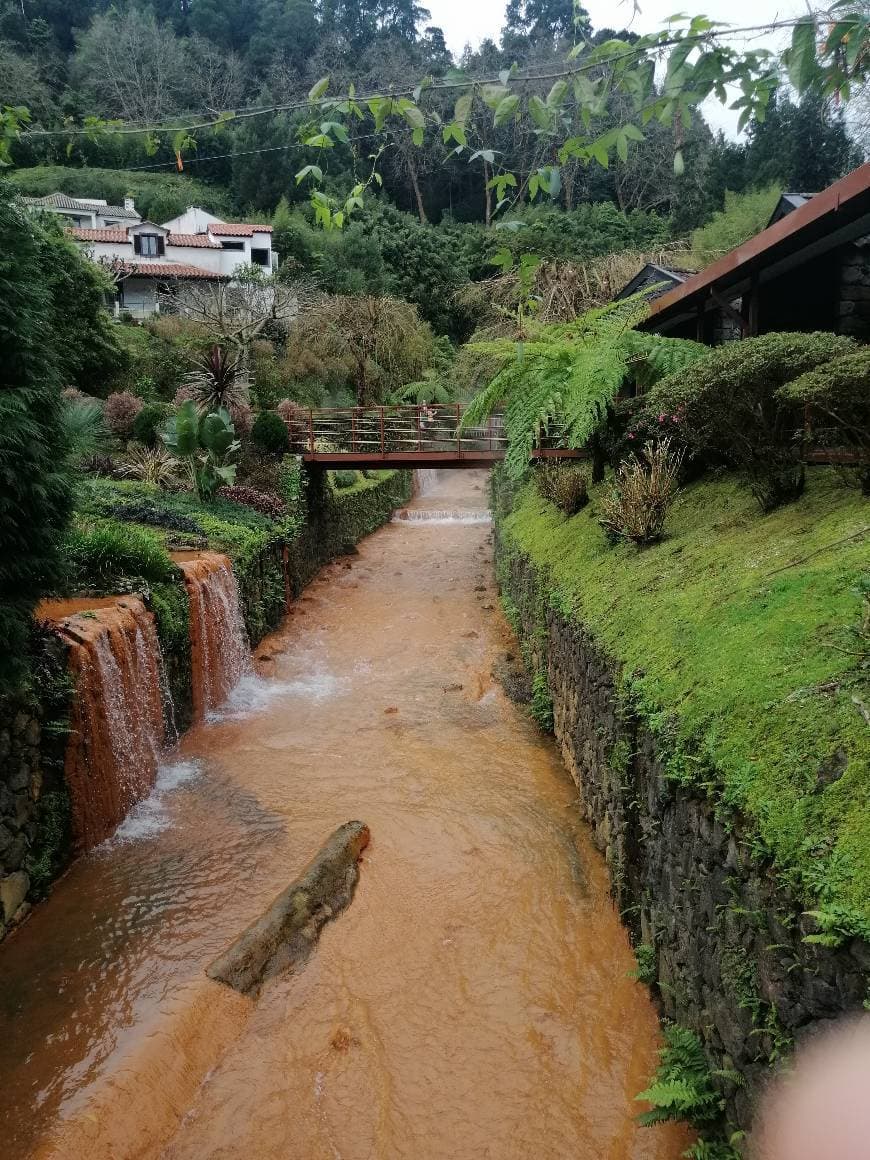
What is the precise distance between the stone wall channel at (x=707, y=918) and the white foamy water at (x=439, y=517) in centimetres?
1884

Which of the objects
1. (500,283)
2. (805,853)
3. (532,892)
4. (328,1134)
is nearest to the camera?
(805,853)

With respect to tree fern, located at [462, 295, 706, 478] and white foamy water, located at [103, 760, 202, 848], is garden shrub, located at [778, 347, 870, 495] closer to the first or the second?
tree fern, located at [462, 295, 706, 478]

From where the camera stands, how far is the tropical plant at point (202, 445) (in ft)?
47.3

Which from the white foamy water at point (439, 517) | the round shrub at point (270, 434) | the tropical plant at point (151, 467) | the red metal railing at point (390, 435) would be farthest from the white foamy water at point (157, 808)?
the white foamy water at point (439, 517)

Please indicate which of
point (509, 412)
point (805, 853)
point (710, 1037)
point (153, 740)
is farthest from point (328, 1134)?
point (509, 412)

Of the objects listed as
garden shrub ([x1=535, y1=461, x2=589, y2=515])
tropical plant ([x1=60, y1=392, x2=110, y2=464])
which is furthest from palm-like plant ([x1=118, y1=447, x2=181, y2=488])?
garden shrub ([x1=535, y1=461, x2=589, y2=515])

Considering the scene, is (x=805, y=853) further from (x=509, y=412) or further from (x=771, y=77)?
(x=509, y=412)

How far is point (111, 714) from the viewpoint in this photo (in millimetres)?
7633

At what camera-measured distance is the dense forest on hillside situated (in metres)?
34.8

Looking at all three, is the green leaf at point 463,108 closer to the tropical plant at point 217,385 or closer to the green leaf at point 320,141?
the green leaf at point 320,141

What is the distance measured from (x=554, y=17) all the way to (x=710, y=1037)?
72829 millimetres

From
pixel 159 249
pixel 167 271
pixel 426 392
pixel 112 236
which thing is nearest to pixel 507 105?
pixel 426 392

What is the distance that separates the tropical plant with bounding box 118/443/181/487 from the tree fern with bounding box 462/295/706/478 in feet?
27.3

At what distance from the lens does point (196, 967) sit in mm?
5562
